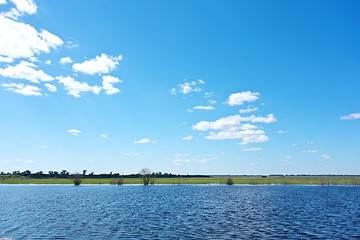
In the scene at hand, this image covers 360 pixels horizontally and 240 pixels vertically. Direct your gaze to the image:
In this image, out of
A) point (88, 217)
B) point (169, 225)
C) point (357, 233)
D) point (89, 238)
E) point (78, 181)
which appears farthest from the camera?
point (78, 181)

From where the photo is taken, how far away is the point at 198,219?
37.3 m

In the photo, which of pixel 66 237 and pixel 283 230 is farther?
pixel 283 230

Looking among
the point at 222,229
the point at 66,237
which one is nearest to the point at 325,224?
the point at 222,229

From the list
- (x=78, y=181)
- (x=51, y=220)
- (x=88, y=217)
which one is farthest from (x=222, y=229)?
(x=78, y=181)

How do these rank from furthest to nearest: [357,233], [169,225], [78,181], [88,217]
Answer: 1. [78,181]
2. [88,217]
3. [169,225]
4. [357,233]

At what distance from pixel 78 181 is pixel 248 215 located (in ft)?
482

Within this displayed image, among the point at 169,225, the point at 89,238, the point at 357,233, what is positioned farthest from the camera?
the point at 169,225

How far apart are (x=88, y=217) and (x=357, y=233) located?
120 ft

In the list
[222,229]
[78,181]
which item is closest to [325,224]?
[222,229]

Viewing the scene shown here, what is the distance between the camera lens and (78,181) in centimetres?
16388

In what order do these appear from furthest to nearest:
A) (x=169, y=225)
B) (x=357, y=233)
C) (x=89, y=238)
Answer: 1. (x=169, y=225)
2. (x=357, y=233)
3. (x=89, y=238)

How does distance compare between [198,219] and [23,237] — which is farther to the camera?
[198,219]

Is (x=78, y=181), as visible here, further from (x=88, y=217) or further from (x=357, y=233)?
(x=357, y=233)

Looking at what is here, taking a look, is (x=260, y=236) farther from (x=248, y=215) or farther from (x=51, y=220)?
(x=51, y=220)
